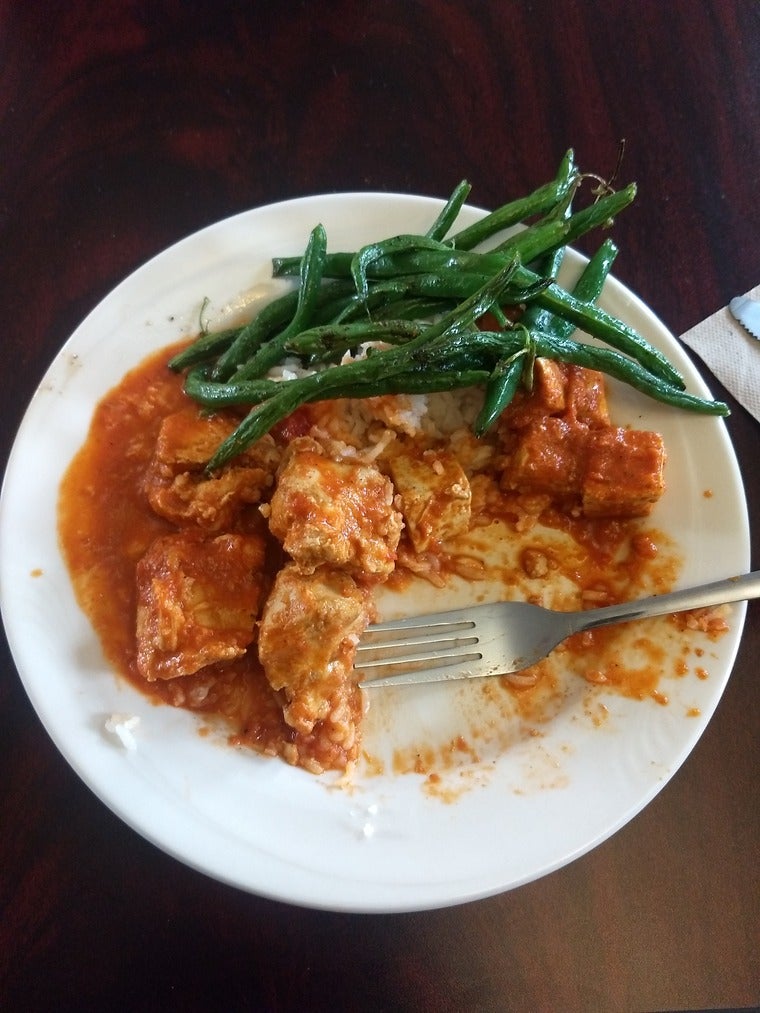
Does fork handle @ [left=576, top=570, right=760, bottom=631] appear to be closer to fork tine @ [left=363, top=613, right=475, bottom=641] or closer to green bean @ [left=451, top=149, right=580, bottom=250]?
fork tine @ [left=363, top=613, right=475, bottom=641]

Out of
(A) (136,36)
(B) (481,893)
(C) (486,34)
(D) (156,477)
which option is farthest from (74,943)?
(C) (486,34)

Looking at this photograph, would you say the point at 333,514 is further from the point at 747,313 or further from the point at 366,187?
the point at 747,313

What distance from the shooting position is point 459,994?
2102 mm

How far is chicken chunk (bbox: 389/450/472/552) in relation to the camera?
2.34 meters

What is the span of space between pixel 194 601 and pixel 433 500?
0.81m

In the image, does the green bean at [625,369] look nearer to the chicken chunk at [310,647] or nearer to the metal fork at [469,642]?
the metal fork at [469,642]

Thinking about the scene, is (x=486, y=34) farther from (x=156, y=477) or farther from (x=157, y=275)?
(x=156, y=477)

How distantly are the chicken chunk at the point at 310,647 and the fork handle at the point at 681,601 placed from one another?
29.0 inches

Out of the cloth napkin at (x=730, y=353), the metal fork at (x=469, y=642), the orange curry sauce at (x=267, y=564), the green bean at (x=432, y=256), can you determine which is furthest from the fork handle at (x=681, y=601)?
the green bean at (x=432, y=256)

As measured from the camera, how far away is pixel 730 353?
8.64 feet

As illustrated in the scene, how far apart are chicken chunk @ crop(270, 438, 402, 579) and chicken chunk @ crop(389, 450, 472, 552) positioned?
5 cm

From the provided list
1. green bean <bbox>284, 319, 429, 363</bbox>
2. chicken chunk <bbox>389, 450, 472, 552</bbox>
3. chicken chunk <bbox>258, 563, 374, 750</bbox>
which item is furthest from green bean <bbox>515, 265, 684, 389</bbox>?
chicken chunk <bbox>258, 563, 374, 750</bbox>

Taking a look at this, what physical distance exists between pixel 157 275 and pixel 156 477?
69 cm

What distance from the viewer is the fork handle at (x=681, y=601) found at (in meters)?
2.12
